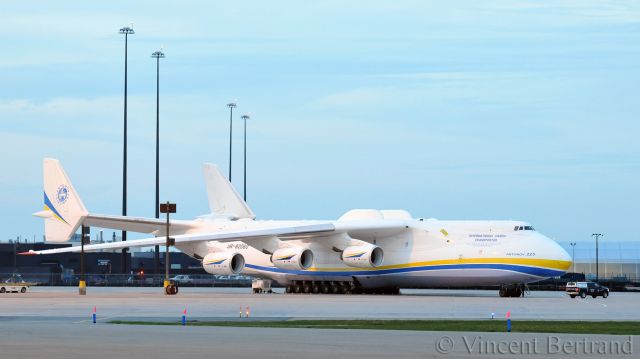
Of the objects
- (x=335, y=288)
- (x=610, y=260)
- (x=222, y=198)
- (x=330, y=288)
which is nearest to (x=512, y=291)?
(x=335, y=288)

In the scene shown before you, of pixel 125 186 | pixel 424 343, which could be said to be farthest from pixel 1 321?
pixel 125 186

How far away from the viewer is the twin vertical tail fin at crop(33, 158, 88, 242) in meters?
65.4

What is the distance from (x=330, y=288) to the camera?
66.9 metres

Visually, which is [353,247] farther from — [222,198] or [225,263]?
[222,198]

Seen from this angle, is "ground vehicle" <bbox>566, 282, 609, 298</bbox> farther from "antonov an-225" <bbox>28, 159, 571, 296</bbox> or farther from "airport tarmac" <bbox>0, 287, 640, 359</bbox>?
"airport tarmac" <bbox>0, 287, 640, 359</bbox>

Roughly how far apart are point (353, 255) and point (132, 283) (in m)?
37.3

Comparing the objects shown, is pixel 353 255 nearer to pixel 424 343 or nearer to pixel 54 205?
pixel 54 205

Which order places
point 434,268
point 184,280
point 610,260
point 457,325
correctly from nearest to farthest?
1. point 457,325
2. point 434,268
3. point 184,280
4. point 610,260

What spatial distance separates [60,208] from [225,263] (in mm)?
10543

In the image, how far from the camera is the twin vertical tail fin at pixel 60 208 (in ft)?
215

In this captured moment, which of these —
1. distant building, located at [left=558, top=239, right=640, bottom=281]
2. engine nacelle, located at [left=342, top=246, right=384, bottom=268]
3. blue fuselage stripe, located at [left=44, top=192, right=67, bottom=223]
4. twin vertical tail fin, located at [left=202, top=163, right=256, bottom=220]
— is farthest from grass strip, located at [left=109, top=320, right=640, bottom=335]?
distant building, located at [left=558, top=239, right=640, bottom=281]

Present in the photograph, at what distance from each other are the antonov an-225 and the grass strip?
24471 millimetres

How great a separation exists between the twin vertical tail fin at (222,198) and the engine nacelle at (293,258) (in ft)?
36.1

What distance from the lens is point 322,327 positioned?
30609mm
